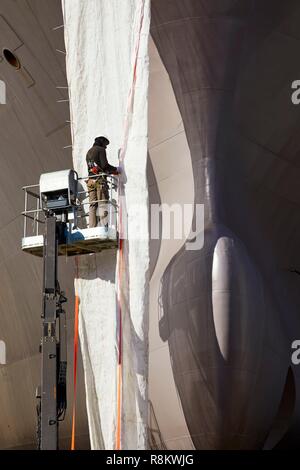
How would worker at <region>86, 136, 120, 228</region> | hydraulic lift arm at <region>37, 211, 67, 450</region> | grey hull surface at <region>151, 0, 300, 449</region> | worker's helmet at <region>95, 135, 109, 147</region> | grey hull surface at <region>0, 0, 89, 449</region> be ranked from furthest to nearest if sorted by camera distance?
1. grey hull surface at <region>0, 0, 89, 449</region>
2. grey hull surface at <region>151, 0, 300, 449</region>
3. worker's helmet at <region>95, 135, 109, 147</region>
4. worker at <region>86, 136, 120, 228</region>
5. hydraulic lift arm at <region>37, 211, 67, 450</region>

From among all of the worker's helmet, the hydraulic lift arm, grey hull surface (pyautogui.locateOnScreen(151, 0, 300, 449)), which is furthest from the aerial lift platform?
grey hull surface (pyautogui.locateOnScreen(151, 0, 300, 449))

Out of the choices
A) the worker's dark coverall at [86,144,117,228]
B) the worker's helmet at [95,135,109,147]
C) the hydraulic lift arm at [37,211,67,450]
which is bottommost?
the hydraulic lift arm at [37,211,67,450]

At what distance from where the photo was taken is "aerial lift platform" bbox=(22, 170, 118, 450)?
19.0ft

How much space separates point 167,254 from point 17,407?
321cm

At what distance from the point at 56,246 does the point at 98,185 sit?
0.78 metres

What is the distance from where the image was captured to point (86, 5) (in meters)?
7.47

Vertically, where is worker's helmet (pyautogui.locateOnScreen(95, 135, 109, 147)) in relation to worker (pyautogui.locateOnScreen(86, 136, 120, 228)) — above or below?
above

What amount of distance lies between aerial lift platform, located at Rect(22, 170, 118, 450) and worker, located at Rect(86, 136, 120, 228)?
0.03 metres

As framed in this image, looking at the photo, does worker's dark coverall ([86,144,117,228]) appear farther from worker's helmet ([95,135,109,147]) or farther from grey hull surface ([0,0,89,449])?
grey hull surface ([0,0,89,449])

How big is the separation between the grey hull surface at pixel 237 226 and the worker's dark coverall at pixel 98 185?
1.22m

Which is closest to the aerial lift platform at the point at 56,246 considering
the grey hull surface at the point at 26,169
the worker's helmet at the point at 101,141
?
the worker's helmet at the point at 101,141

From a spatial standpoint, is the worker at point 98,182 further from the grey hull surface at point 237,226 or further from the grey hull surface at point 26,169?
the grey hull surface at point 26,169
